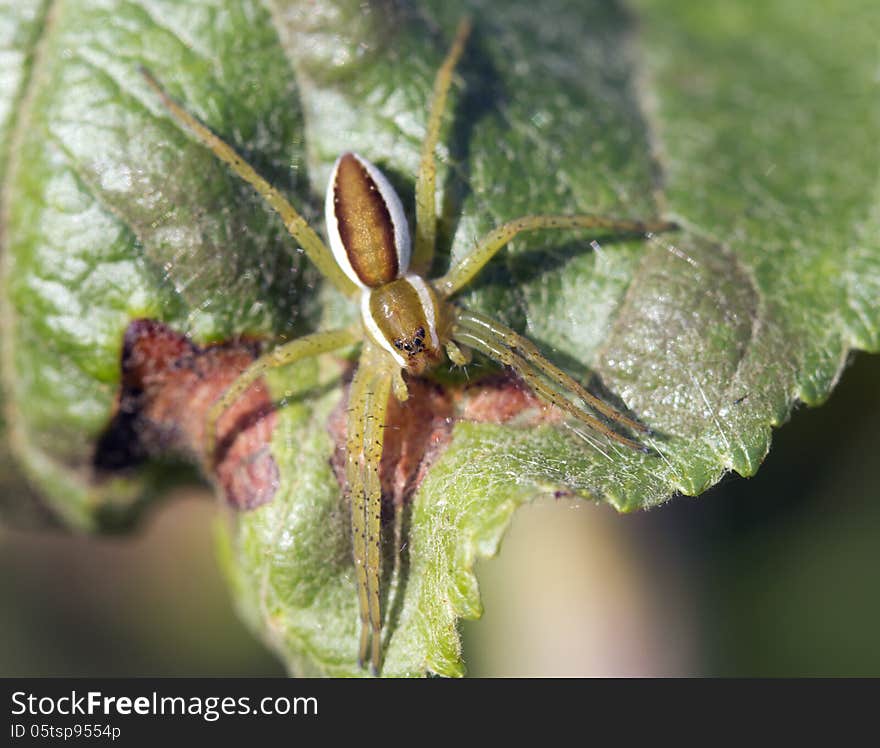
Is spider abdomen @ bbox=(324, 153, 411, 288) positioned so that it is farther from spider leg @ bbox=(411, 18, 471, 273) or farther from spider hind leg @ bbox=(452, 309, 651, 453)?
spider hind leg @ bbox=(452, 309, 651, 453)

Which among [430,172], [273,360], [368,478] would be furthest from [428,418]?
[430,172]

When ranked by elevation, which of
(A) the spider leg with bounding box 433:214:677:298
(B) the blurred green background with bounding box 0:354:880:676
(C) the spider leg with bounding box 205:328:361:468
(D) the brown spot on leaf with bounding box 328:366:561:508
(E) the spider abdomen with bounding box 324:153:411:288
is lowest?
(B) the blurred green background with bounding box 0:354:880:676

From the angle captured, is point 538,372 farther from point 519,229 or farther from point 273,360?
point 273,360

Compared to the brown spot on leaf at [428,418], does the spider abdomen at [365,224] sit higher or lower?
higher

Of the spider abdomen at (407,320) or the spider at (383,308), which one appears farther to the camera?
the spider abdomen at (407,320)

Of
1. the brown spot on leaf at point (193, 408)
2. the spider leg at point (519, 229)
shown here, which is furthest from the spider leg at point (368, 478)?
the spider leg at point (519, 229)

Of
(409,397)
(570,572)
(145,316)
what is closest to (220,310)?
(145,316)

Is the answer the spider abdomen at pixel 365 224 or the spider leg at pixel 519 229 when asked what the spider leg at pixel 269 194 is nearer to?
the spider abdomen at pixel 365 224

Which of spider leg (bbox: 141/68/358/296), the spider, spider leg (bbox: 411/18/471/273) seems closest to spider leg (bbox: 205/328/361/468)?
the spider

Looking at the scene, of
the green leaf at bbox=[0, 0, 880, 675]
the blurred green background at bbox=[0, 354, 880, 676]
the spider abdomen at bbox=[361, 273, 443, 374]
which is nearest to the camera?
the green leaf at bbox=[0, 0, 880, 675]
